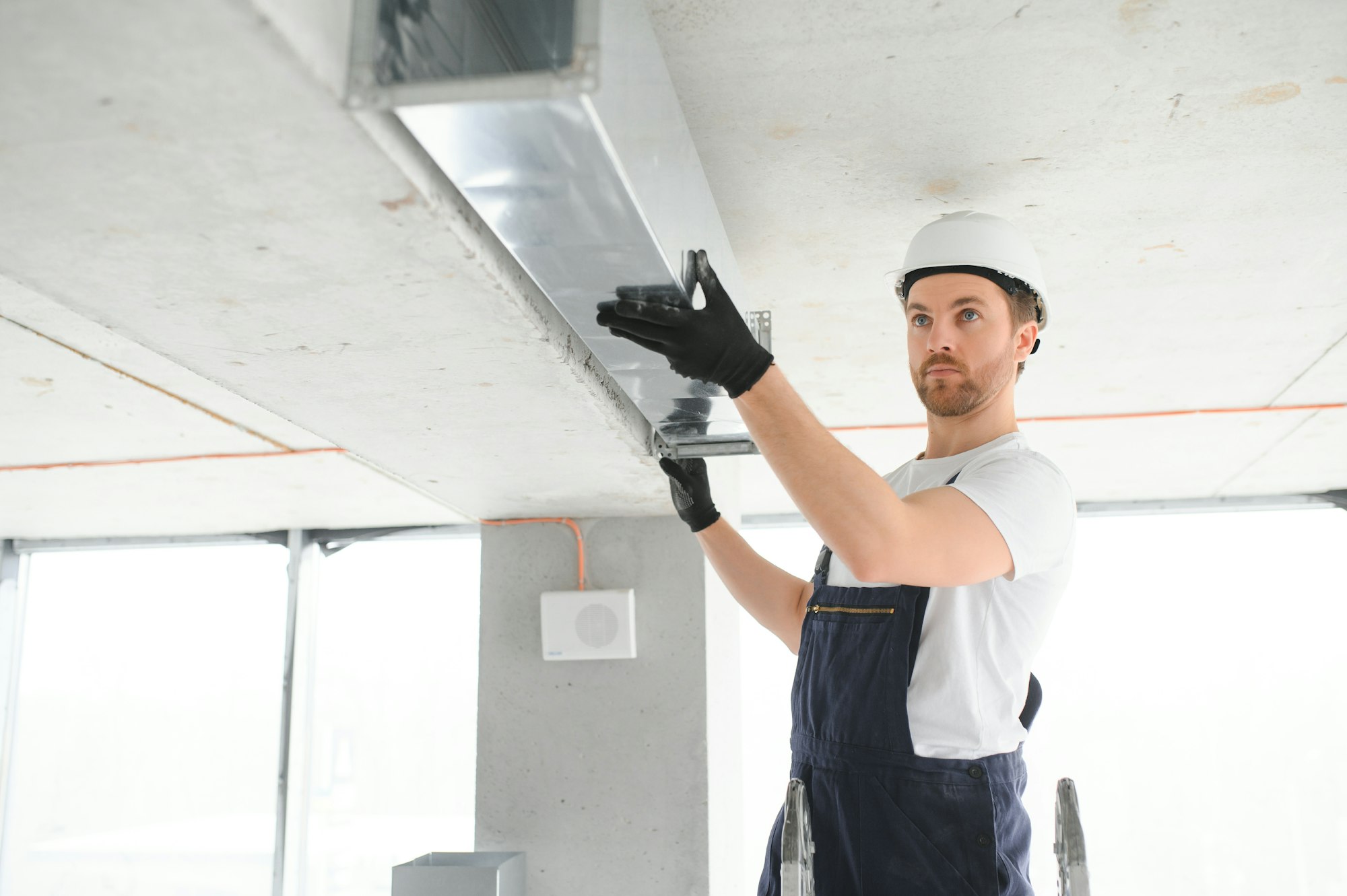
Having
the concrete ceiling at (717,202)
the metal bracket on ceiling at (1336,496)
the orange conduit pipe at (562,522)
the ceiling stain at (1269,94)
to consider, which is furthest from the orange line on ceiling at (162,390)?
the metal bracket on ceiling at (1336,496)

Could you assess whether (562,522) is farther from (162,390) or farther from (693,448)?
(162,390)

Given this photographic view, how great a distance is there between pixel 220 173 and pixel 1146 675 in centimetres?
467

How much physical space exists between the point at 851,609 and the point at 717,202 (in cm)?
78

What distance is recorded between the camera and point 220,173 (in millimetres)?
955

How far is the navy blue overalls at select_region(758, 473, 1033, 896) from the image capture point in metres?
1.27

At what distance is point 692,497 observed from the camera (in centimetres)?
190

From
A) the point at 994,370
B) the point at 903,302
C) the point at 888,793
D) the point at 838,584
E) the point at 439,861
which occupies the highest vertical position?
the point at 903,302

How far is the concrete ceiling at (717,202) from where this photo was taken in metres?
0.88

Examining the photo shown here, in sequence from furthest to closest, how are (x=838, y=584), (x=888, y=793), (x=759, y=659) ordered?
(x=759, y=659)
(x=838, y=584)
(x=888, y=793)

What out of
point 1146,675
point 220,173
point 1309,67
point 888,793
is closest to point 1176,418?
point 1146,675

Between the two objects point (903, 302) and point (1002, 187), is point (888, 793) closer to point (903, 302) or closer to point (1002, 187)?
point (903, 302)

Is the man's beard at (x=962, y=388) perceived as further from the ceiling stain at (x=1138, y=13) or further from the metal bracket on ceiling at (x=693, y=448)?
the metal bracket on ceiling at (x=693, y=448)

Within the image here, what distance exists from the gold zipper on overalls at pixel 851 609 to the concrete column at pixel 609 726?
140cm

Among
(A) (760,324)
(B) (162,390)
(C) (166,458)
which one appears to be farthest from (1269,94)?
(C) (166,458)
